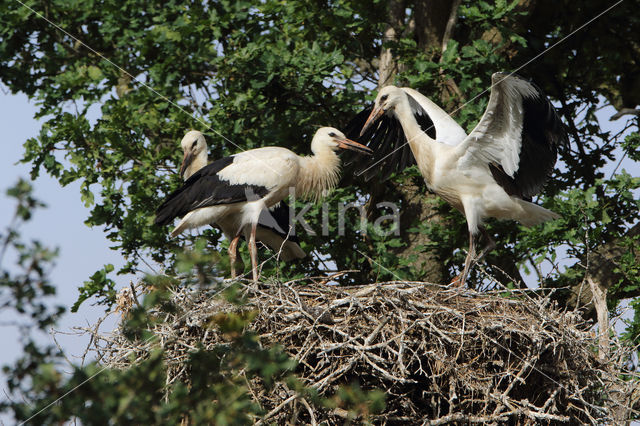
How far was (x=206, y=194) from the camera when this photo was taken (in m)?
7.17

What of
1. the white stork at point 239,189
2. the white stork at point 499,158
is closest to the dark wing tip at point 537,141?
the white stork at point 499,158

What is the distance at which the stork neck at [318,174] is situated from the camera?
7516mm

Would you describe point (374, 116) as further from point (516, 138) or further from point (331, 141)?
point (516, 138)

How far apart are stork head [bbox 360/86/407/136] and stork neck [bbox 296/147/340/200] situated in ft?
1.15

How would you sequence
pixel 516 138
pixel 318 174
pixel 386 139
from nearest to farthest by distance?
pixel 516 138, pixel 318 174, pixel 386 139

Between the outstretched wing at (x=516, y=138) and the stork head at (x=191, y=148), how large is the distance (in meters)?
2.28

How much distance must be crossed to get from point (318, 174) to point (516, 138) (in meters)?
1.64

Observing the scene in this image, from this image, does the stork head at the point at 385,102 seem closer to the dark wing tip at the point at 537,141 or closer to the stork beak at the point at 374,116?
the stork beak at the point at 374,116

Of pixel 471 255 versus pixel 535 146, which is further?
pixel 471 255

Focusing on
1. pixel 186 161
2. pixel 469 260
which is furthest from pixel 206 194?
pixel 469 260

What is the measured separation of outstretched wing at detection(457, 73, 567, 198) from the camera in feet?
21.7

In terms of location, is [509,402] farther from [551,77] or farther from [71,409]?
[551,77]

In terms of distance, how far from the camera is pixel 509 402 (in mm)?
5426

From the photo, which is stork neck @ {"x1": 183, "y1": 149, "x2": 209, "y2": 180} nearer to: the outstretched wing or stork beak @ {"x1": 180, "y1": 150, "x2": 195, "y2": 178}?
stork beak @ {"x1": 180, "y1": 150, "x2": 195, "y2": 178}
